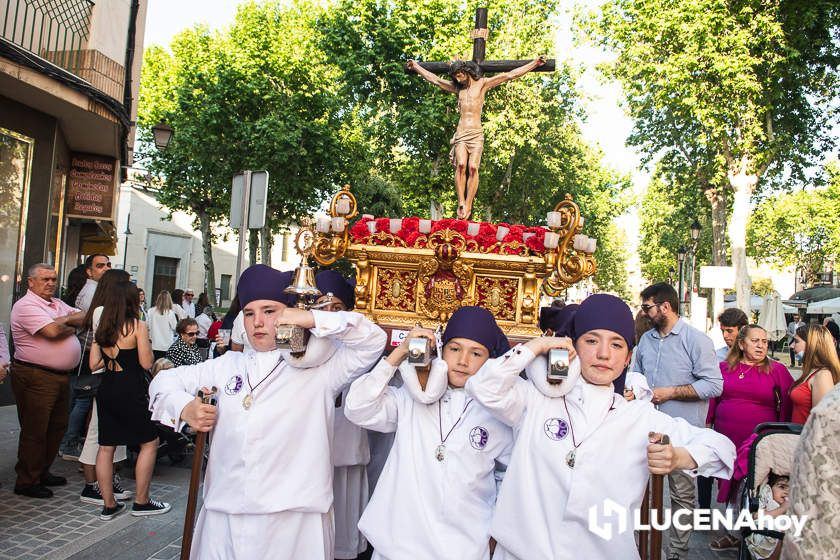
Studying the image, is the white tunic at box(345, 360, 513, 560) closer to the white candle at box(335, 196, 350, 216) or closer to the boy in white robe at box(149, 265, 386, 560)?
the boy in white robe at box(149, 265, 386, 560)

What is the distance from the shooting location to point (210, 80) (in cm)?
2266

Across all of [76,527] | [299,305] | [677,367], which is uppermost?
[299,305]

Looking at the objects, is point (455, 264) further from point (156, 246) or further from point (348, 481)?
point (156, 246)

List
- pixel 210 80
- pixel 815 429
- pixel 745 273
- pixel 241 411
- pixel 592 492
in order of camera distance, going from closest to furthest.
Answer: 1. pixel 815 429
2. pixel 592 492
3. pixel 241 411
4. pixel 745 273
5. pixel 210 80

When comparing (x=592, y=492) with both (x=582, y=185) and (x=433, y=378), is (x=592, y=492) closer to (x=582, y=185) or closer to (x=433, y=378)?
(x=433, y=378)

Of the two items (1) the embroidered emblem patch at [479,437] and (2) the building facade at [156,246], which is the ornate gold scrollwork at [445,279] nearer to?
(1) the embroidered emblem patch at [479,437]

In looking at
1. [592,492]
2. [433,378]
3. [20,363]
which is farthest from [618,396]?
[20,363]

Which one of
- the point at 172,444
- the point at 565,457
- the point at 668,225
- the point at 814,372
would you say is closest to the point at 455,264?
the point at 565,457

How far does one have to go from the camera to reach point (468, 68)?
20.7 feet

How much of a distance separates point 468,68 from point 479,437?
13.4 ft

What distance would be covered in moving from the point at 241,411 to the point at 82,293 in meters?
5.00

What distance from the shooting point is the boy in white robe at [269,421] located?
3246 millimetres

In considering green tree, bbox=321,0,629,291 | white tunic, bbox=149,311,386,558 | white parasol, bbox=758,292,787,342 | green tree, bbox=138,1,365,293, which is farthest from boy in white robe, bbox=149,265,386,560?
green tree, bbox=138,1,365,293

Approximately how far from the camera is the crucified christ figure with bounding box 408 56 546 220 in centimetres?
624
